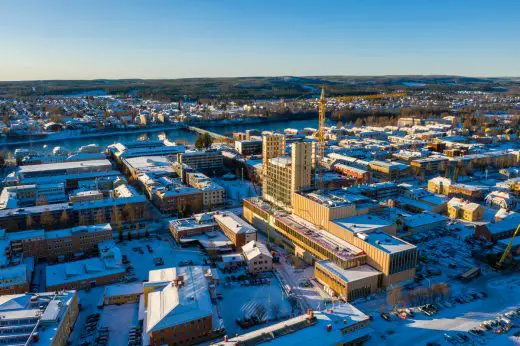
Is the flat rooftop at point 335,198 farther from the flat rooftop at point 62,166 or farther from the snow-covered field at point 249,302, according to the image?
the flat rooftop at point 62,166

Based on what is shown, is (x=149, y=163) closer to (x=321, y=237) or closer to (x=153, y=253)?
(x=153, y=253)

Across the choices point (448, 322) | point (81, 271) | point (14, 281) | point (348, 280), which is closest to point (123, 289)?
point (81, 271)

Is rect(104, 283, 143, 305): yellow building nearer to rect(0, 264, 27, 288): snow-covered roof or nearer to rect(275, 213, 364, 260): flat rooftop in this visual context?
rect(0, 264, 27, 288): snow-covered roof

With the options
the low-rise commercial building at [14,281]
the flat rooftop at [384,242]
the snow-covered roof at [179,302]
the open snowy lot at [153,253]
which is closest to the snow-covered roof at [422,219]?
the flat rooftop at [384,242]

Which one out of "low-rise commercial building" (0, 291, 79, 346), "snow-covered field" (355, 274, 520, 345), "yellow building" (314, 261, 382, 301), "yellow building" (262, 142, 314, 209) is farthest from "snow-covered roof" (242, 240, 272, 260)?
"low-rise commercial building" (0, 291, 79, 346)

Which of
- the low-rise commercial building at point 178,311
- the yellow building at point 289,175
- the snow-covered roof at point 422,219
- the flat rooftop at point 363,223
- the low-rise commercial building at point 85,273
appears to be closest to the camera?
the low-rise commercial building at point 178,311

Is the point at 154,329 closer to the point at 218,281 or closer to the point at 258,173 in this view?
the point at 218,281
